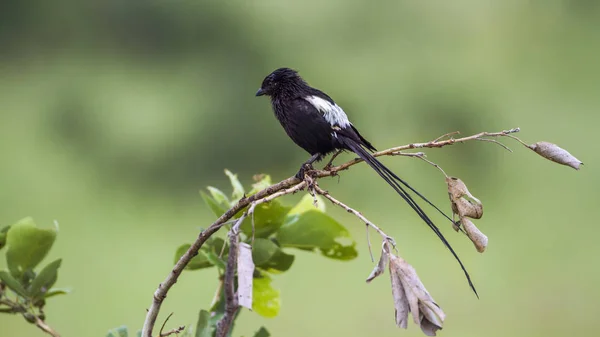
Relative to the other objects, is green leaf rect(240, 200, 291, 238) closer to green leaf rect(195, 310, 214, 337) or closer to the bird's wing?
green leaf rect(195, 310, 214, 337)

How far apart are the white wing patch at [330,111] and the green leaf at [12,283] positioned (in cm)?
40

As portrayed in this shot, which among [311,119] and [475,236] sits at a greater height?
[311,119]

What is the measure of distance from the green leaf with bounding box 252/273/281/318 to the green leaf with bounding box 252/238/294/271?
0.01m

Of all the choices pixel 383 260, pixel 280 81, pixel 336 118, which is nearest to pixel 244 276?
pixel 383 260

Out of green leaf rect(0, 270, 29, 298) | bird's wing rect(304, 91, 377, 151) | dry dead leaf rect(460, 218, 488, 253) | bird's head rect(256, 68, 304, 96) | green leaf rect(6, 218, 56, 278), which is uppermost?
bird's head rect(256, 68, 304, 96)

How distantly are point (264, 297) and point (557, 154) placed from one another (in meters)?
0.32

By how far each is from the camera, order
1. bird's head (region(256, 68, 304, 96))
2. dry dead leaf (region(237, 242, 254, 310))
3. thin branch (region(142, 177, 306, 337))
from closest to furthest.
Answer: dry dead leaf (region(237, 242, 254, 310))
thin branch (region(142, 177, 306, 337))
bird's head (region(256, 68, 304, 96))

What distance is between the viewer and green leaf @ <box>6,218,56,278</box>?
628 millimetres

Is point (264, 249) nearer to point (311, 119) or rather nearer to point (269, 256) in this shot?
point (269, 256)

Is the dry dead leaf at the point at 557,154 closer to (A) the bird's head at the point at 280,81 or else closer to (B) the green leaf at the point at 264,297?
(B) the green leaf at the point at 264,297

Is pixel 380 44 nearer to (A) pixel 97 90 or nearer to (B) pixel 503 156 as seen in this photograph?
(B) pixel 503 156

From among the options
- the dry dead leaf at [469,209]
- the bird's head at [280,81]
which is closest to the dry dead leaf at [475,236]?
the dry dead leaf at [469,209]

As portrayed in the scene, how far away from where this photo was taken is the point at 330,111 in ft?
3.05

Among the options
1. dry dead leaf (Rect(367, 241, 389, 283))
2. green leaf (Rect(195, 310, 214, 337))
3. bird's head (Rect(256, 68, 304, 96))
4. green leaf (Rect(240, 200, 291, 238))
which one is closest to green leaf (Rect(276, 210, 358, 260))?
green leaf (Rect(240, 200, 291, 238))
